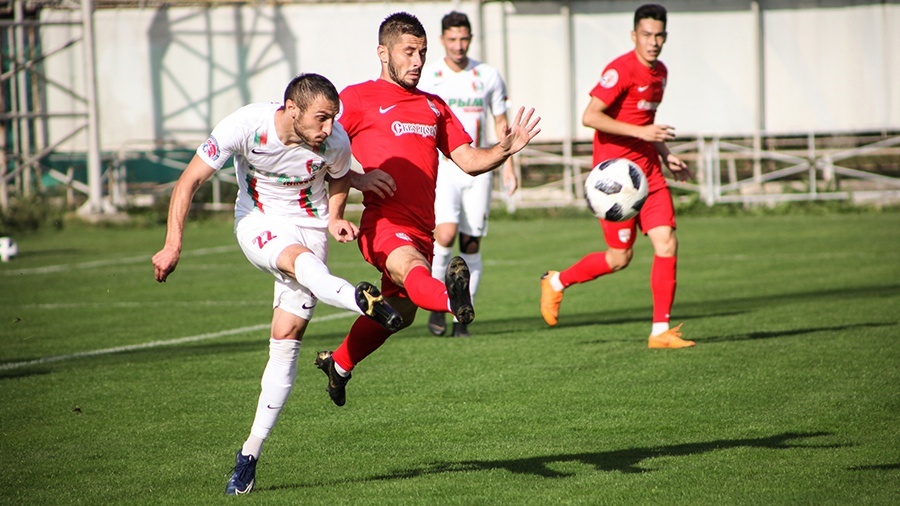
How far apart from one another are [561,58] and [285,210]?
21.6 metres

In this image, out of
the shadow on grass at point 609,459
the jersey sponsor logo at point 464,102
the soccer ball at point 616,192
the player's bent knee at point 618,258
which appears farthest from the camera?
the jersey sponsor logo at point 464,102

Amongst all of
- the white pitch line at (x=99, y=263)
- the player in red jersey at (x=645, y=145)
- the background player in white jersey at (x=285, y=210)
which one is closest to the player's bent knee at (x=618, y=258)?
the player in red jersey at (x=645, y=145)

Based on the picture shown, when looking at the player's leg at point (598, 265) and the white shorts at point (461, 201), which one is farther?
the white shorts at point (461, 201)

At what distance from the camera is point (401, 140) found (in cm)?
626

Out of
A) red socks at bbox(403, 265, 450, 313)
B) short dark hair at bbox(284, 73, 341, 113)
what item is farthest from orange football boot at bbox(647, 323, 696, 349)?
short dark hair at bbox(284, 73, 341, 113)

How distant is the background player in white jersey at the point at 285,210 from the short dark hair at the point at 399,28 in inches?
23.0

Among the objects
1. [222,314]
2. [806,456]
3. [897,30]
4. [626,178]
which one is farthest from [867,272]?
[897,30]

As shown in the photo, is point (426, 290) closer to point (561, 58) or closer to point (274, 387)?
point (274, 387)

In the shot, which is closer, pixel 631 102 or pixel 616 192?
pixel 616 192

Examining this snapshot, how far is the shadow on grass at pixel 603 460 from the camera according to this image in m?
5.39

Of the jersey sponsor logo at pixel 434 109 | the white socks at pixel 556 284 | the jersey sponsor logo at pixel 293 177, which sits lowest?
the white socks at pixel 556 284

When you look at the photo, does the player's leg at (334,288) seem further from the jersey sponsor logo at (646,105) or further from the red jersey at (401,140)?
the jersey sponsor logo at (646,105)

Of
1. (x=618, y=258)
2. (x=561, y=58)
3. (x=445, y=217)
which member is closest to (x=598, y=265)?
(x=618, y=258)

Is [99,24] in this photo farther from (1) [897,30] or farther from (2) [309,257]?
(2) [309,257]
